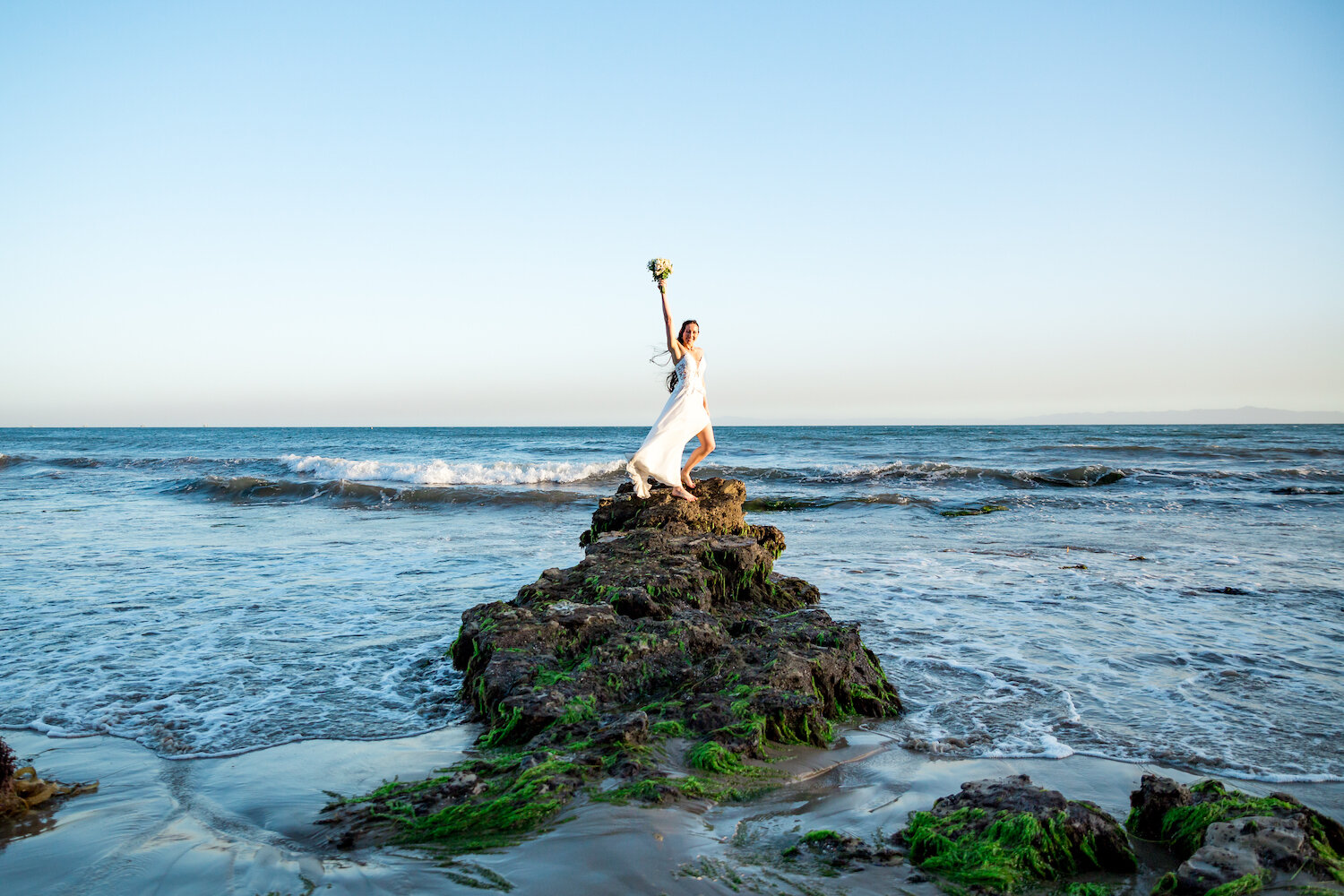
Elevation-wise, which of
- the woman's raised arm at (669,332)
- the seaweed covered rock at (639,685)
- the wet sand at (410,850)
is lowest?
the wet sand at (410,850)

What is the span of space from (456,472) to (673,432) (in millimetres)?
18681

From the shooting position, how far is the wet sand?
8.36 ft

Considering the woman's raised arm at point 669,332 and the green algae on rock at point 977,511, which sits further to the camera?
the green algae on rock at point 977,511

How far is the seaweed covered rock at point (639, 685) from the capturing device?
10.3ft

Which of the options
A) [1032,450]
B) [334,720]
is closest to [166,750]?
[334,720]

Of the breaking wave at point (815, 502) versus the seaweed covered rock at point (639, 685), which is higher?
the seaweed covered rock at point (639, 685)

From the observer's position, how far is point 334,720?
178 inches

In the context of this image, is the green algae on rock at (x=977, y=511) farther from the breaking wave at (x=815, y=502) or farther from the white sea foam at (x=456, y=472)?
the white sea foam at (x=456, y=472)

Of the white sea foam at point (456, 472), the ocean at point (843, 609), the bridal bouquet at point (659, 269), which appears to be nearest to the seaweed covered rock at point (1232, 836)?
the ocean at point (843, 609)

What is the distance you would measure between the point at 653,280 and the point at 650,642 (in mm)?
4542

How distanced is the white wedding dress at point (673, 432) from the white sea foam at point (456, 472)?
17.1 m

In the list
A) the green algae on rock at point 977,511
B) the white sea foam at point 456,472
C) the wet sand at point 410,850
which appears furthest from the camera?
the white sea foam at point 456,472

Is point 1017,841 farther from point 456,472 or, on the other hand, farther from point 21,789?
point 456,472

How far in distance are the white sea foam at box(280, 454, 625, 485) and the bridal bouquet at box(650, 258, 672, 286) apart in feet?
57.0
